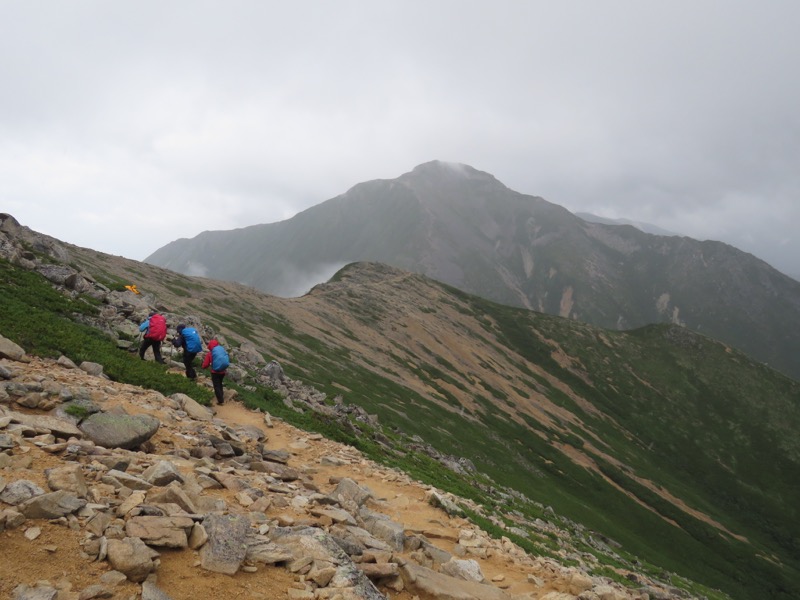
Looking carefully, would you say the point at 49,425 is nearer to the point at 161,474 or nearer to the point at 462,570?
the point at 161,474

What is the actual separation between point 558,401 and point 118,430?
119180 millimetres

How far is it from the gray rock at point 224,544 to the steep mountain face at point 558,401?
16.5 m

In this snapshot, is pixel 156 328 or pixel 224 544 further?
pixel 156 328

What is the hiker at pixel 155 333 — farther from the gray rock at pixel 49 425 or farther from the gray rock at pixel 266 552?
the gray rock at pixel 266 552

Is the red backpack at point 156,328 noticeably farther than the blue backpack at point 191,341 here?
No

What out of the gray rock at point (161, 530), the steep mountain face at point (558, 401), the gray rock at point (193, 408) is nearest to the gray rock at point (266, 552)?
the gray rock at point (161, 530)

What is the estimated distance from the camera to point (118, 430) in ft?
40.6

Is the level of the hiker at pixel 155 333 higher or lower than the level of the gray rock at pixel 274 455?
higher

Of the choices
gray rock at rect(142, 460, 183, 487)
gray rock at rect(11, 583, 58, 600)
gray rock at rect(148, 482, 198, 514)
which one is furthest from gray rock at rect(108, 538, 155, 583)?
gray rock at rect(142, 460, 183, 487)

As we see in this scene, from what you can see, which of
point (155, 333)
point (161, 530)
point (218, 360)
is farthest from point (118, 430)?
point (155, 333)

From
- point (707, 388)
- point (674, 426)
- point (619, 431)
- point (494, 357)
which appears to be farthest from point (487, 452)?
point (707, 388)

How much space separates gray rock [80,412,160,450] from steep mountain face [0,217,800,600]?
17.0 m

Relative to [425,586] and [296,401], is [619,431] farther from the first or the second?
[425,586]

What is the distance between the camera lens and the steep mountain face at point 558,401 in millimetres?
52281
